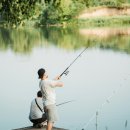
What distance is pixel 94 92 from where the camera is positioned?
24.2 m

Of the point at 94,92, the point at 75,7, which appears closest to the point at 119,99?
the point at 94,92

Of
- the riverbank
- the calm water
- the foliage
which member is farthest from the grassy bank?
the foliage

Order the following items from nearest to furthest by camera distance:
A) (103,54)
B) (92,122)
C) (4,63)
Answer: (92,122)
(4,63)
(103,54)

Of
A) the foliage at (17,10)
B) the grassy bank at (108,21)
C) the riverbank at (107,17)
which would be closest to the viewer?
the foliage at (17,10)

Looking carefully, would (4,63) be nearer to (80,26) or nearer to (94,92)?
(94,92)

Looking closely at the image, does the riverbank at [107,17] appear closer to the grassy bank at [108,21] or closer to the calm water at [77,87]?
the grassy bank at [108,21]

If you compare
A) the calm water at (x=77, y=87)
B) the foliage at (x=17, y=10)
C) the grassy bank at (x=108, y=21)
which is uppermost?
the foliage at (x=17, y=10)

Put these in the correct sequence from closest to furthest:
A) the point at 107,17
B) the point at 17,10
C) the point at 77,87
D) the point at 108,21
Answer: the point at 17,10
the point at 77,87
the point at 107,17
the point at 108,21

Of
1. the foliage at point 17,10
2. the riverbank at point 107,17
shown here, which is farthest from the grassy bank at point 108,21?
the foliage at point 17,10

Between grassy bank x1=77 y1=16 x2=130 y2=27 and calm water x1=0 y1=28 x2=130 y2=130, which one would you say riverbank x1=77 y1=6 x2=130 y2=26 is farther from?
calm water x1=0 y1=28 x2=130 y2=130

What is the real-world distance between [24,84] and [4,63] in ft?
39.7

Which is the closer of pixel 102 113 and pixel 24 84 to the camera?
pixel 102 113

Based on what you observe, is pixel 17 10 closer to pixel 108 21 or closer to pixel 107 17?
pixel 107 17

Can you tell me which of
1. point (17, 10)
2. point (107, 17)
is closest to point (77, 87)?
point (17, 10)
